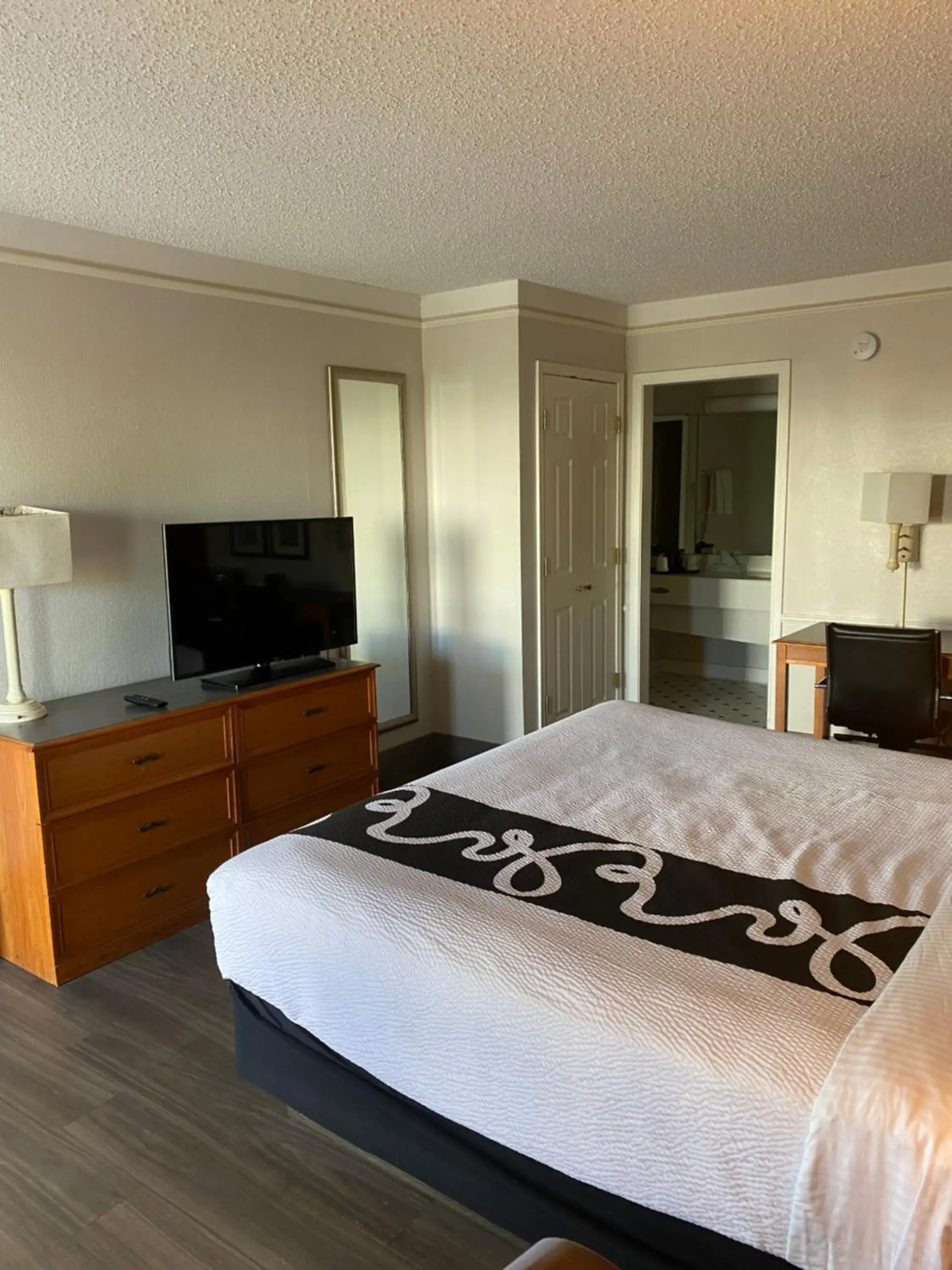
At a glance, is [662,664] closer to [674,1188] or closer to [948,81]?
[948,81]

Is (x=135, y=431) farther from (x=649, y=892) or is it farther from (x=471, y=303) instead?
(x=649, y=892)

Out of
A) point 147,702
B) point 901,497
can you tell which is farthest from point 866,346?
point 147,702

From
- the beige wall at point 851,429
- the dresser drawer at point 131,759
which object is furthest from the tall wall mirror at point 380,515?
the beige wall at point 851,429

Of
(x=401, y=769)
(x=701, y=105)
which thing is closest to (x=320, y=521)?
(x=401, y=769)

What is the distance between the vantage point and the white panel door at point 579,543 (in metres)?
4.91

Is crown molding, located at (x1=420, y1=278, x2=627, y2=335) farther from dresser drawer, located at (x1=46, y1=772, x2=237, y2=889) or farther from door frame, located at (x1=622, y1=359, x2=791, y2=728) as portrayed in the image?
dresser drawer, located at (x1=46, y1=772, x2=237, y2=889)

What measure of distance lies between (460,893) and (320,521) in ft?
7.63

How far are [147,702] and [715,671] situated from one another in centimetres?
469

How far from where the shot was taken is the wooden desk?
13.8 feet

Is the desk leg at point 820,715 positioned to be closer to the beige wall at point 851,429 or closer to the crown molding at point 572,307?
the beige wall at point 851,429

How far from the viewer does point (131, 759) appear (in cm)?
311

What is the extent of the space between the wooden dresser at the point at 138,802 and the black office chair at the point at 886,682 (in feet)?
6.79

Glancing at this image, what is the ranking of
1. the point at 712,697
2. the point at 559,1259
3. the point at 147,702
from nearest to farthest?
the point at 559,1259
the point at 147,702
the point at 712,697

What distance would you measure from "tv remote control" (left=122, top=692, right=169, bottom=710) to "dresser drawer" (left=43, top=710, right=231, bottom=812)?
0.28 feet
